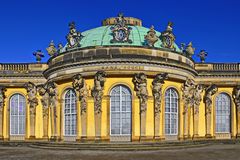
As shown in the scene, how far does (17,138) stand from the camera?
31.5 m

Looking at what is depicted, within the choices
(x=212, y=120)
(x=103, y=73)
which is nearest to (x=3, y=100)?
(x=103, y=73)

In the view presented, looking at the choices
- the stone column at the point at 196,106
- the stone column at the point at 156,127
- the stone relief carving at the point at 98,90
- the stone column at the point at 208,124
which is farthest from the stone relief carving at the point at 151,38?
the stone column at the point at 208,124

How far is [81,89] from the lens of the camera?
24.8m

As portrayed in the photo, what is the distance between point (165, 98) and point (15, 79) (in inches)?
579

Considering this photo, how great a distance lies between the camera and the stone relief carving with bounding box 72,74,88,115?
24766 millimetres

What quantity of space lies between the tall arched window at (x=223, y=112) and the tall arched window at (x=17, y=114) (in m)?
18.7

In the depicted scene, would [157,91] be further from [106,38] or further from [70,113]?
[70,113]

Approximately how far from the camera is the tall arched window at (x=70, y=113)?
85.7 ft

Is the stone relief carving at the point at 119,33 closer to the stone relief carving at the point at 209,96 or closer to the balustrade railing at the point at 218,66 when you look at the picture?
the balustrade railing at the point at 218,66

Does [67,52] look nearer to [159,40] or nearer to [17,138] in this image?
[159,40]

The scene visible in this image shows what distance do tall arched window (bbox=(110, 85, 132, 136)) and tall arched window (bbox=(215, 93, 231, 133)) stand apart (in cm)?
1086

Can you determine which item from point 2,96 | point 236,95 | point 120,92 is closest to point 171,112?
point 120,92

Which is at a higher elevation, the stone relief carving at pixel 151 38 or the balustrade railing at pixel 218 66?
the stone relief carving at pixel 151 38

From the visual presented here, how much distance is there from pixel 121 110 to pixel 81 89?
3.44 meters
